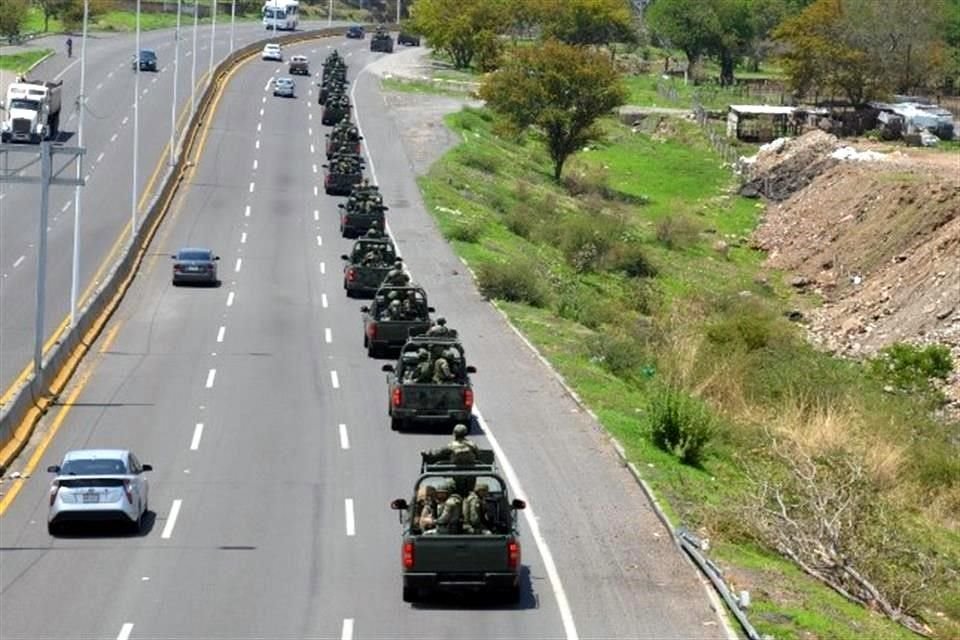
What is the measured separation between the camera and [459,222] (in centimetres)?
7331

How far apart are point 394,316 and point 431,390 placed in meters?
8.85

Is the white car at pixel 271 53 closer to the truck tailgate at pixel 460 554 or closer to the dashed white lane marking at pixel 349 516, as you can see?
the dashed white lane marking at pixel 349 516

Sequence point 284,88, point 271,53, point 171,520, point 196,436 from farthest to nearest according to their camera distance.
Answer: point 271,53, point 284,88, point 196,436, point 171,520

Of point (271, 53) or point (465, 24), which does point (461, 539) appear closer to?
point (271, 53)

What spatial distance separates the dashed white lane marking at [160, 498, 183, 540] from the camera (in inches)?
1145

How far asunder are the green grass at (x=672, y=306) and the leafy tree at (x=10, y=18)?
138 ft

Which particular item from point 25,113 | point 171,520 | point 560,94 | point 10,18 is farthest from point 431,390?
point 10,18

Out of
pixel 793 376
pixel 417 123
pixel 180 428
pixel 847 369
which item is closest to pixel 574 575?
pixel 180 428

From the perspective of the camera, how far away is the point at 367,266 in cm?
5484

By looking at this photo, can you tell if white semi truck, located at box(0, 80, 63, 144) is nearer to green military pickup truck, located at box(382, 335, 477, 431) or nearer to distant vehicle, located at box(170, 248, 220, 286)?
distant vehicle, located at box(170, 248, 220, 286)

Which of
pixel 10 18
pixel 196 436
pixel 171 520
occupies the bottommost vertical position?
pixel 10 18

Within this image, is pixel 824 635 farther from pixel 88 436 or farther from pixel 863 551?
pixel 88 436

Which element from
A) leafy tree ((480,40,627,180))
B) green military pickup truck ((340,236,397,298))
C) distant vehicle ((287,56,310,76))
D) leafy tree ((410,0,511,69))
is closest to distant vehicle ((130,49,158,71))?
distant vehicle ((287,56,310,76))

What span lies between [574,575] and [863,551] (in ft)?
16.1
